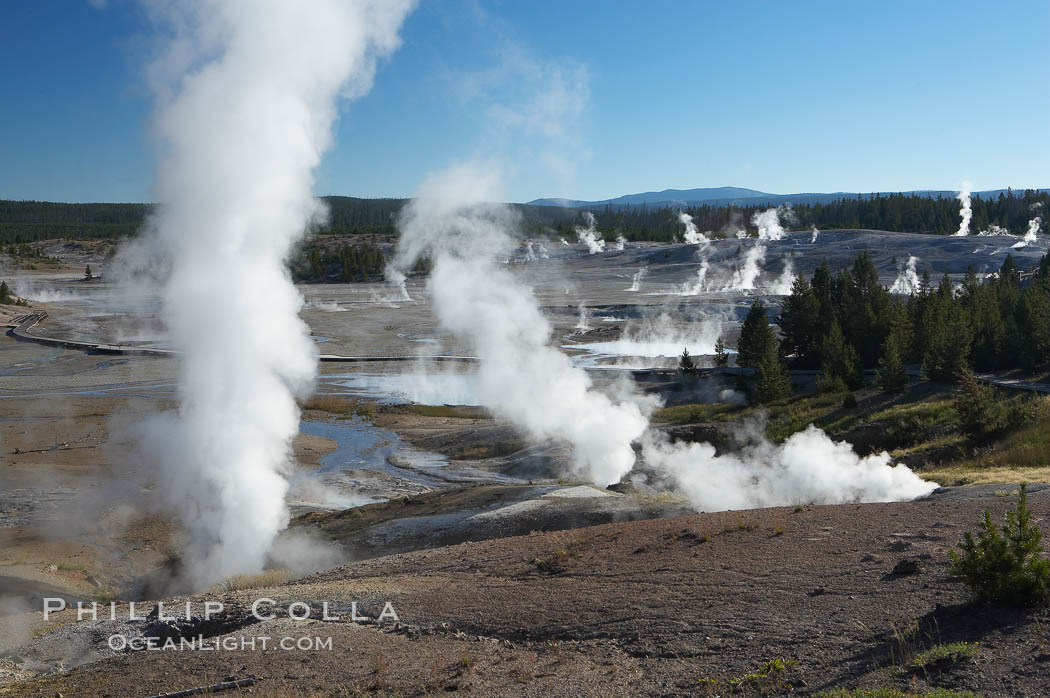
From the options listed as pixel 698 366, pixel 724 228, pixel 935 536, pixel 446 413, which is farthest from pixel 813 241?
pixel 935 536

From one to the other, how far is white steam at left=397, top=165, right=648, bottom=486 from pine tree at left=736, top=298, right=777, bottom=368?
8411mm

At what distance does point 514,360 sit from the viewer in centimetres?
5297

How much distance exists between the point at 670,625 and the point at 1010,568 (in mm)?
4183

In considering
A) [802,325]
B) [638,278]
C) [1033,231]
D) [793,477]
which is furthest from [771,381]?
[1033,231]

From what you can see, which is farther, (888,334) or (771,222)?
(771,222)

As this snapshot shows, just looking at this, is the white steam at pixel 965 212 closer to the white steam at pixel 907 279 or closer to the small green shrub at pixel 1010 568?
the white steam at pixel 907 279

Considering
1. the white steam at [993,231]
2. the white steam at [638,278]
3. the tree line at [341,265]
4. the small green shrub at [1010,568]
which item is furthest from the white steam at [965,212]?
the small green shrub at [1010,568]

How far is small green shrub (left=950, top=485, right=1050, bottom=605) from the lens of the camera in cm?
922

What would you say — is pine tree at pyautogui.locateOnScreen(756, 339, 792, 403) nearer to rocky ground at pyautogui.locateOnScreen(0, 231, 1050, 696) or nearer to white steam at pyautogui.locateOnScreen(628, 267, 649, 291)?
rocky ground at pyautogui.locateOnScreen(0, 231, 1050, 696)

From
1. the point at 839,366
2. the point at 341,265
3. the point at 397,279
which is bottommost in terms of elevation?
the point at 839,366

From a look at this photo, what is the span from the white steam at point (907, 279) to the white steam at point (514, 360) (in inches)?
1715

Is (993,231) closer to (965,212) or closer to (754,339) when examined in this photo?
(965,212)

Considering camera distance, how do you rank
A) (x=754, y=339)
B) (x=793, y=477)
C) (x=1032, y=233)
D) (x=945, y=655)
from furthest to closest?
(x=1032, y=233) < (x=754, y=339) < (x=793, y=477) < (x=945, y=655)

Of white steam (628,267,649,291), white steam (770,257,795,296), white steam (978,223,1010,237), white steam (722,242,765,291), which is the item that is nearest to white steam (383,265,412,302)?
white steam (628,267,649,291)
